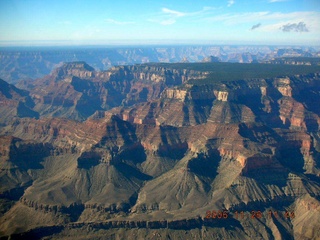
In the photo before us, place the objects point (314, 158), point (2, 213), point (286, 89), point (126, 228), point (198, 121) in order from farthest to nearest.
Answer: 1. point (286, 89)
2. point (198, 121)
3. point (314, 158)
4. point (2, 213)
5. point (126, 228)

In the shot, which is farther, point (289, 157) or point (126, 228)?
point (289, 157)

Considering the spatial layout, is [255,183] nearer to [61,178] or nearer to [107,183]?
[107,183]

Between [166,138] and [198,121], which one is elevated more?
[166,138]

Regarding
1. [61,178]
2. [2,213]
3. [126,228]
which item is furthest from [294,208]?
[2,213]

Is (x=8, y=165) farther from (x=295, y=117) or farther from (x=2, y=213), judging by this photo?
(x=295, y=117)

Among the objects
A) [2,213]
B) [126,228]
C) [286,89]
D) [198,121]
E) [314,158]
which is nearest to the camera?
[126,228]

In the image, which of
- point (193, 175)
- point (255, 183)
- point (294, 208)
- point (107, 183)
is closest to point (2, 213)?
point (107, 183)
